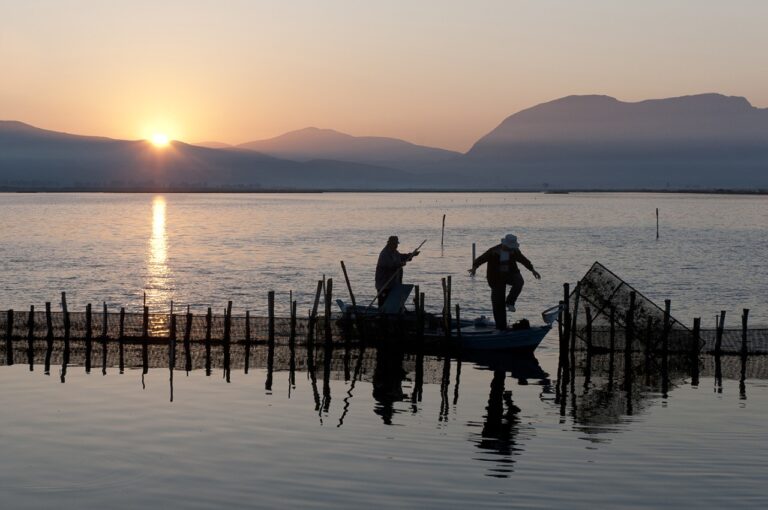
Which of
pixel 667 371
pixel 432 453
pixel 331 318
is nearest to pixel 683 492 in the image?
pixel 432 453

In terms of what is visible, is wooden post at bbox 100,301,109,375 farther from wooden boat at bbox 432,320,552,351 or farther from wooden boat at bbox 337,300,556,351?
wooden boat at bbox 432,320,552,351

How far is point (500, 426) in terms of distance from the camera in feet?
72.0

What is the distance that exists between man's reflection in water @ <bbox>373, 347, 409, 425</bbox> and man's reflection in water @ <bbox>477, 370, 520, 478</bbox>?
6.44ft

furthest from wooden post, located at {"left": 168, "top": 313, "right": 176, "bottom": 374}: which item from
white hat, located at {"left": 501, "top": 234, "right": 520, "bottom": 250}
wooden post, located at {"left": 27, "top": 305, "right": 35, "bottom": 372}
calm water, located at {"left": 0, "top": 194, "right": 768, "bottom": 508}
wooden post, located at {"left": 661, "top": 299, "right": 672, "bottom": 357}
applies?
wooden post, located at {"left": 661, "top": 299, "right": 672, "bottom": 357}

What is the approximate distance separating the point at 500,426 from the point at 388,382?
542cm

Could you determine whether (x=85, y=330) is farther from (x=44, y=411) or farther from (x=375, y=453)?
(x=375, y=453)

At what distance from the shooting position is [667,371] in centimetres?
2814

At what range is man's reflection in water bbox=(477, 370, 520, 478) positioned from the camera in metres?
19.5

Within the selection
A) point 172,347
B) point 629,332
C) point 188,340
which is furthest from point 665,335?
point 172,347

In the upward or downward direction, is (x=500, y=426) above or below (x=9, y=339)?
below

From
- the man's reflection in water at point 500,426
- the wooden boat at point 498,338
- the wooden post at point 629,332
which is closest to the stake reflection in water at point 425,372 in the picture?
the man's reflection in water at point 500,426

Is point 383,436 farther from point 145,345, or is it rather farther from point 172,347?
point 145,345

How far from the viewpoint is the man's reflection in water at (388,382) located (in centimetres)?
2359

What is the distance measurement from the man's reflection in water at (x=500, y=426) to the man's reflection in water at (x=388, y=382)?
77.2 inches
